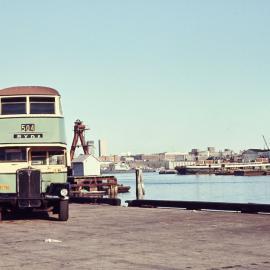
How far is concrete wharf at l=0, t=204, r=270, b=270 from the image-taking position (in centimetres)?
1040

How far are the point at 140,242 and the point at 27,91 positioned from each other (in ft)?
28.4

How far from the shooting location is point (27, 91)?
20.1 m

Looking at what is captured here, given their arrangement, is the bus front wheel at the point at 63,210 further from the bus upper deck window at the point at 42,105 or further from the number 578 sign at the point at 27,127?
the bus upper deck window at the point at 42,105

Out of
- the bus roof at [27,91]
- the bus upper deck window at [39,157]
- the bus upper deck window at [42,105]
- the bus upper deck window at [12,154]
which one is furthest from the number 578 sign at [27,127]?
the bus roof at [27,91]

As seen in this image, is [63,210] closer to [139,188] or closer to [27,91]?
[27,91]

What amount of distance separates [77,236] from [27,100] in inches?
266

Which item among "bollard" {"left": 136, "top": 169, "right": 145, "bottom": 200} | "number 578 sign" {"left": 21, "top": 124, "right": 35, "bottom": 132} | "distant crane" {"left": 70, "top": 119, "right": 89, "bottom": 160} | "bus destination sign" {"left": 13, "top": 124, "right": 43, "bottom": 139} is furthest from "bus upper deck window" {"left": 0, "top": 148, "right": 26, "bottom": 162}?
"distant crane" {"left": 70, "top": 119, "right": 89, "bottom": 160}

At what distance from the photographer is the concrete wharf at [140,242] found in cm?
1040

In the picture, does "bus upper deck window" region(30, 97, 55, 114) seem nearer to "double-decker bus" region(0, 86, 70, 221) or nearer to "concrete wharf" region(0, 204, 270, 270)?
"double-decker bus" region(0, 86, 70, 221)

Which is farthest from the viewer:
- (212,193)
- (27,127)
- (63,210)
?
(212,193)

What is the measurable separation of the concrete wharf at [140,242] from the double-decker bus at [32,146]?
3.47ft

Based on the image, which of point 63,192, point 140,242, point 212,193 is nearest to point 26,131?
point 63,192

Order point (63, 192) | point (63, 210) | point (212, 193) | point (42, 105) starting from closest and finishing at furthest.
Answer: point (63, 192) < point (63, 210) < point (42, 105) < point (212, 193)

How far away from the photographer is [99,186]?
7931 centimetres
